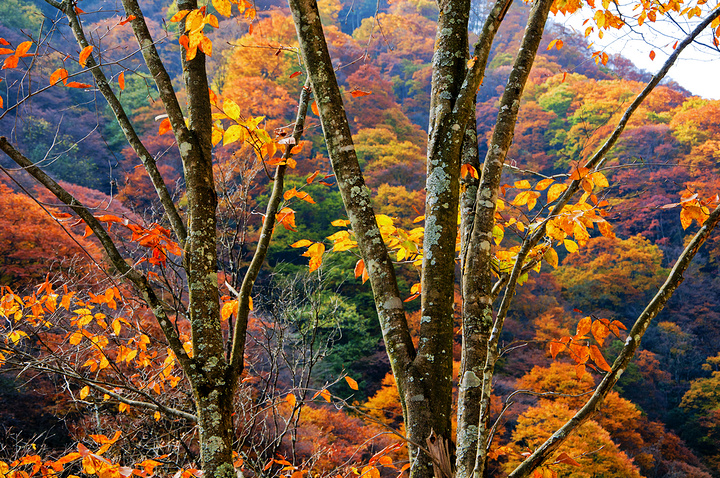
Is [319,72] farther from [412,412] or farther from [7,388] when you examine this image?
[7,388]

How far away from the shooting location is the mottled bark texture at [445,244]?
74 centimetres

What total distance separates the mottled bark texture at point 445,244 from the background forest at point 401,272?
155 inches

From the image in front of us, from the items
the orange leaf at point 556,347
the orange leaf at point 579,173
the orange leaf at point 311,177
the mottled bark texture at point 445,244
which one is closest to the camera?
the mottled bark texture at point 445,244

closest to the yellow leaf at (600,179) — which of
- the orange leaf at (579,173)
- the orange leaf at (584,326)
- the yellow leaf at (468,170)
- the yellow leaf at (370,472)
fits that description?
the orange leaf at (579,173)

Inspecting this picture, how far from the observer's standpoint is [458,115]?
0.87 m

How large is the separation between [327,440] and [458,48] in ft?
18.6

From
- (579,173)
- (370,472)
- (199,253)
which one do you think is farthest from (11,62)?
(370,472)

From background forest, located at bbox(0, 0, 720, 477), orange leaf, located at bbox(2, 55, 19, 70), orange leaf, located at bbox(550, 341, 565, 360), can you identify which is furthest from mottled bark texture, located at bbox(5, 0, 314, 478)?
background forest, located at bbox(0, 0, 720, 477)

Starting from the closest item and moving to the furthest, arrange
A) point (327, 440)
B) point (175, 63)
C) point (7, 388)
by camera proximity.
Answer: point (7, 388), point (327, 440), point (175, 63)

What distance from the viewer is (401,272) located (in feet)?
33.0

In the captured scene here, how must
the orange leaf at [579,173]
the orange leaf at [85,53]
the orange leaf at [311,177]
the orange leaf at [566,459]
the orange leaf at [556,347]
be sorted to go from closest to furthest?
the orange leaf at [566,459] < the orange leaf at [579,173] < the orange leaf at [85,53] < the orange leaf at [556,347] < the orange leaf at [311,177]

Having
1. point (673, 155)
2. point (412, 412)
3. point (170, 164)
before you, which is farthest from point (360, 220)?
point (673, 155)

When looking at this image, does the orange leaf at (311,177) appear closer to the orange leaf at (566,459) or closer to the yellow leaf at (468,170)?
the yellow leaf at (468,170)

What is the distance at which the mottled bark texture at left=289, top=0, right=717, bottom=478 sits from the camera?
743 millimetres
